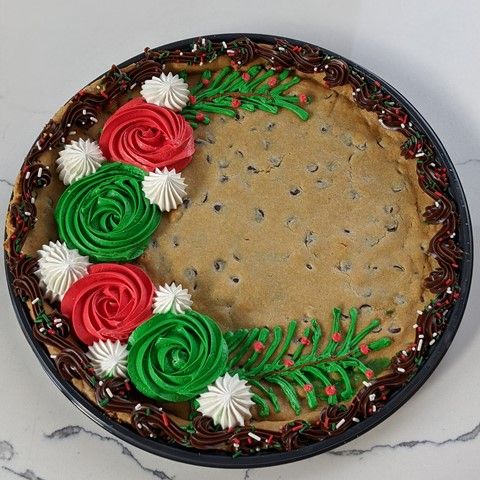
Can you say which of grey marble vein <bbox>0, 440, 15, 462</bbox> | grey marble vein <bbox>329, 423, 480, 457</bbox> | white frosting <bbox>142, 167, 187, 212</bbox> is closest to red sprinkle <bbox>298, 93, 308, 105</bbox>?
white frosting <bbox>142, 167, 187, 212</bbox>

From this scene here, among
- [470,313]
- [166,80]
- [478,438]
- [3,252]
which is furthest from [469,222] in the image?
[3,252]

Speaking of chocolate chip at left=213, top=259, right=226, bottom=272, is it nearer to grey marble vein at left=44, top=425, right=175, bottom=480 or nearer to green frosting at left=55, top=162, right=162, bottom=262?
green frosting at left=55, top=162, right=162, bottom=262

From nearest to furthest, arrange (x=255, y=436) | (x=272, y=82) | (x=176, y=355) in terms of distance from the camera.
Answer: (x=255, y=436), (x=176, y=355), (x=272, y=82)

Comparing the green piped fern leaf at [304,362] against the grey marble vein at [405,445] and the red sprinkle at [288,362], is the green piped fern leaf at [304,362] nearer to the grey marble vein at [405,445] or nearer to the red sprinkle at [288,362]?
the red sprinkle at [288,362]

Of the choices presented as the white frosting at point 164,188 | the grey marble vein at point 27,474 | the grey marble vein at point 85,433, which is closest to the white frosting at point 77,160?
the white frosting at point 164,188

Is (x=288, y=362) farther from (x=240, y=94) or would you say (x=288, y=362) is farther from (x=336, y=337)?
(x=240, y=94)

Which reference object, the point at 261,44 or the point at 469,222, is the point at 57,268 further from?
the point at 469,222

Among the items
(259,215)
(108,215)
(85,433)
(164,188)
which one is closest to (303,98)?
(259,215)
